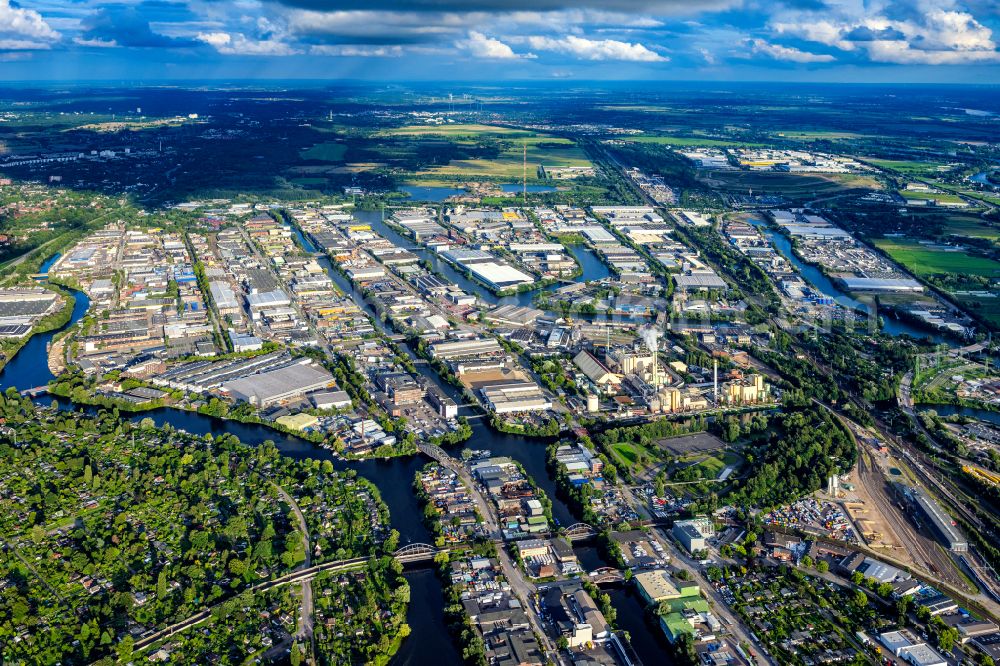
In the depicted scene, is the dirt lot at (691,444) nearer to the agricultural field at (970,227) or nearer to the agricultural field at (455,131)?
the agricultural field at (970,227)

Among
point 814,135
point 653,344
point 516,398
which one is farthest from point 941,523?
point 814,135

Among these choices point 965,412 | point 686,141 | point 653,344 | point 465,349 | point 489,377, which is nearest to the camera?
point 965,412

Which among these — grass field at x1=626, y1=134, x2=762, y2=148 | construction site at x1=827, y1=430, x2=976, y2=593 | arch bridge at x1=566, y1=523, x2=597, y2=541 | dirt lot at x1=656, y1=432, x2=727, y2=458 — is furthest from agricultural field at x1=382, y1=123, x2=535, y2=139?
arch bridge at x1=566, y1=523, x2=597, y2=541

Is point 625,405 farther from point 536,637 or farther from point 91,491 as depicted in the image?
point 91,491

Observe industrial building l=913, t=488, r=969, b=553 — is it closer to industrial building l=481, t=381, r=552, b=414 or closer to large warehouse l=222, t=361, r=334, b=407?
industrial building l=481, t=381, r=552, b=414

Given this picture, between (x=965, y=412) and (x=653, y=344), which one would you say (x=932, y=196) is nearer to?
(x=965, y=412)

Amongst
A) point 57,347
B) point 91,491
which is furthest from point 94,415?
point 57,347

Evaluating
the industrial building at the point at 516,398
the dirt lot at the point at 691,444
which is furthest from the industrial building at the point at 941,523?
the industrial building at the point at 516,398
